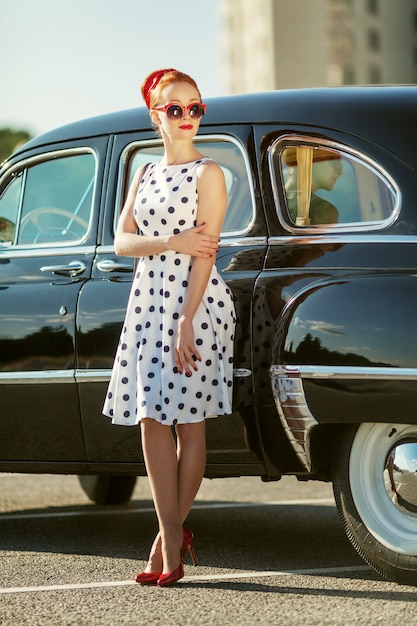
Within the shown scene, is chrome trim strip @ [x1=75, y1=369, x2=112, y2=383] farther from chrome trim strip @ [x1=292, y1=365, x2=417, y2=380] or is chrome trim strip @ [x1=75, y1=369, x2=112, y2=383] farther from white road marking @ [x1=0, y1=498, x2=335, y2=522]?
white road marking @ [x1=0, y1=498, x2=335, y2=522]

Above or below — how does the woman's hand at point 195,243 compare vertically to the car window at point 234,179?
below

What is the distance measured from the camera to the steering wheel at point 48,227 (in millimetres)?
5801

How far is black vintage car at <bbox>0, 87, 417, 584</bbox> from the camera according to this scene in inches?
180

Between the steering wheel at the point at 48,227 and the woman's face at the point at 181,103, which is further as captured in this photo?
the steering wheel at the point at 48,227

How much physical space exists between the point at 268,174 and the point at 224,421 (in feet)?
3.49

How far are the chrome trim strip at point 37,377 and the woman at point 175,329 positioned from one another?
657mm

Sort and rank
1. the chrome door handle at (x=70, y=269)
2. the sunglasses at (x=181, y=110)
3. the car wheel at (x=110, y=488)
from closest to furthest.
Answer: the sunglasses at (x=181, y=110), the chrome door handle at (x=70, y=269), the car wheel at (x=110, y=488)

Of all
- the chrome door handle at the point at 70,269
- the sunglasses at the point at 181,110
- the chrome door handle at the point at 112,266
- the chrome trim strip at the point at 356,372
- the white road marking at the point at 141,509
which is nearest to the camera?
the chrome trim strip at the point at 356,372

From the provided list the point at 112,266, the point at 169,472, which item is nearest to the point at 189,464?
the point at 169,472

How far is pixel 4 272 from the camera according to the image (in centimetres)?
579

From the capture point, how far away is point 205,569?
5.10m

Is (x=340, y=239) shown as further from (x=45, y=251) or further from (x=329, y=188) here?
(x=45, y=251)

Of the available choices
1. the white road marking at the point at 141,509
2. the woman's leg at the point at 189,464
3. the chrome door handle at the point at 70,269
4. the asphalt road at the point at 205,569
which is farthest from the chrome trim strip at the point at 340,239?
the white road marking at the point at 141,509

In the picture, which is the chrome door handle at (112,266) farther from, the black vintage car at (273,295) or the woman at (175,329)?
the woman at (175,329)
